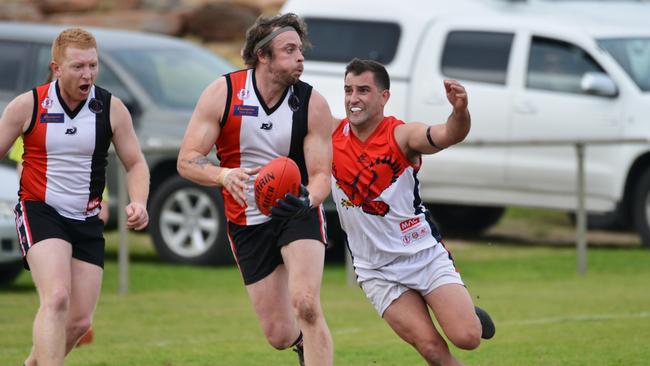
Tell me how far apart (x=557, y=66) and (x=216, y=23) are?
435 inches

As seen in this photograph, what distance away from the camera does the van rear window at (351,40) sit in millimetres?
17109

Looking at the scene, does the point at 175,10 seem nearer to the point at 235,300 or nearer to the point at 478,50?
the point at 478,50

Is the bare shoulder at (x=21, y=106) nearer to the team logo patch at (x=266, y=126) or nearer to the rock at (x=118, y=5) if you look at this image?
the team logo patch at (x=266, y=126)

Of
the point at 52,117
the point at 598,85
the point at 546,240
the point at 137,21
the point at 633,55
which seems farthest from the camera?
the point at 137,21

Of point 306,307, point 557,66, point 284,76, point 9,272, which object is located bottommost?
point 9,272

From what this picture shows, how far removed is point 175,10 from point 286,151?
61.8ft

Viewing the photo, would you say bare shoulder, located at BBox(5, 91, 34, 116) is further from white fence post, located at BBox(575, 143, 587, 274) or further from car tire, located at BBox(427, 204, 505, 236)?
car tire, located at BBox(427, 204, 505, 236)

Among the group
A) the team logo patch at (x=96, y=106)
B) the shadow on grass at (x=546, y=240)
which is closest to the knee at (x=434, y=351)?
the team logo patch at (x=96, y=106)

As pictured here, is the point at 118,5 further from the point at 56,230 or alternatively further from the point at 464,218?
the point at 56,230

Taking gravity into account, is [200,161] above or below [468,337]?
above

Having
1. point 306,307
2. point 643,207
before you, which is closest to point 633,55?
point 643,207

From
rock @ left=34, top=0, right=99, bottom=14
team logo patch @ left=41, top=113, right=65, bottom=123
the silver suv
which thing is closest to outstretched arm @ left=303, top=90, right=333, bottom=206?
team logo patch @ left=41, top=113, right=65, bottom=123

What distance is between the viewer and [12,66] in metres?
15.3

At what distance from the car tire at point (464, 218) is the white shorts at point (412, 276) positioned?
9935mm
